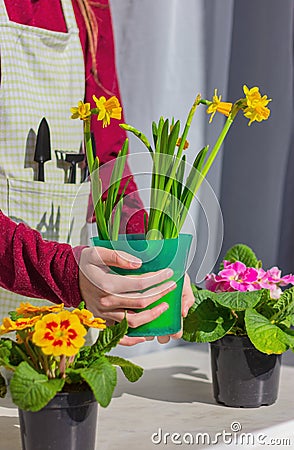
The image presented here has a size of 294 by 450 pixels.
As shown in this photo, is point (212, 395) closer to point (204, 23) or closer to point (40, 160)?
point (40, 160)

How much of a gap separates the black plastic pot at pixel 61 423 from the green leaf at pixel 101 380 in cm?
3

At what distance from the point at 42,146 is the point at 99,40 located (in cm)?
24

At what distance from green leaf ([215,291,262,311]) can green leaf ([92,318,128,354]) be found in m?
0.23

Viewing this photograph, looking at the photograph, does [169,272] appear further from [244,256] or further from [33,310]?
[244,256]

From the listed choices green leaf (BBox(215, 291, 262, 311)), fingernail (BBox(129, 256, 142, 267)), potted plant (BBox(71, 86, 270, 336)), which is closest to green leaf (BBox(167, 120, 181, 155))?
potted plant (BBox(71, 86, 270, 336))

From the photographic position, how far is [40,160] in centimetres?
120

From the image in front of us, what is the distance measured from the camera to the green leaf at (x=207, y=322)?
1.04 m

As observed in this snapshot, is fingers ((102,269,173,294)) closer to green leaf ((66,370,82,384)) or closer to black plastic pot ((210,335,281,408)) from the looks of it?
green leaf ((66,370,82,384))

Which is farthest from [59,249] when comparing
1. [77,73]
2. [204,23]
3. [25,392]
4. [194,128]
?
[204,23]

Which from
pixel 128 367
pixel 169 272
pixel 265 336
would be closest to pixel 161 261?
pixel 169 272

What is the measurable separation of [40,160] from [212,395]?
1.39 feet

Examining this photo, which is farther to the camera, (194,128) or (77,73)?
(194,128)

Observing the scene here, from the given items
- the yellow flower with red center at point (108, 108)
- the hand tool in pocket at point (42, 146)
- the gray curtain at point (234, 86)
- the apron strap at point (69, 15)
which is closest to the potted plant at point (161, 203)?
the yellow flower with red center at point (108, 108)

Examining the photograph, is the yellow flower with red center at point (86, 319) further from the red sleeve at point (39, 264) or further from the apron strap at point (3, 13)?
the apron strap at point (3, 13)
